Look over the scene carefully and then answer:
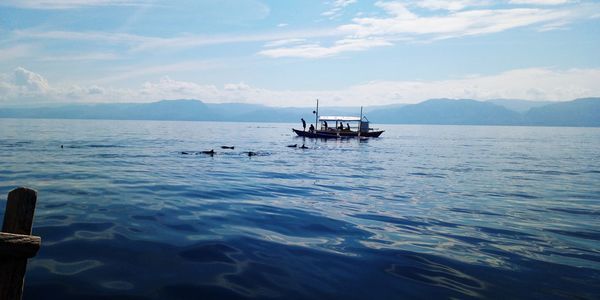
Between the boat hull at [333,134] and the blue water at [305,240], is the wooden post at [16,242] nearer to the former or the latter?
the blue water at [305,240]

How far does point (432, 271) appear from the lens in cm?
854

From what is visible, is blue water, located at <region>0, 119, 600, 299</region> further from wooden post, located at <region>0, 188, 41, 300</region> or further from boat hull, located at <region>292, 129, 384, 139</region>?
boat hull, located at <region>292, 129, 384, 139</region>

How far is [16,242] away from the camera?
13.1ft

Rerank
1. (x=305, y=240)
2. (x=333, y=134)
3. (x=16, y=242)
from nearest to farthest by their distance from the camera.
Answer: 1. (x=16, y=242)
2. (x=305, y=240)
3. (x=333, y=134)

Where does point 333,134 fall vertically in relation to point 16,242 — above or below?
above

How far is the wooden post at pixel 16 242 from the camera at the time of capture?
4012 millimetres

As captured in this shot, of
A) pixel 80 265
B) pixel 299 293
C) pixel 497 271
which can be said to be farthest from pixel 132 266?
pixel 497 271

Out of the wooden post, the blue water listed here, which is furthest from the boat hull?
the wooden post

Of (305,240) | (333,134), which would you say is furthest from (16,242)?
(333,134)

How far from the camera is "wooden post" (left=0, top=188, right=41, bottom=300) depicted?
401cm

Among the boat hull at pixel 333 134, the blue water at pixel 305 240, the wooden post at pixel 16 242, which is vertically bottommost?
the blue water at pixel 305 240

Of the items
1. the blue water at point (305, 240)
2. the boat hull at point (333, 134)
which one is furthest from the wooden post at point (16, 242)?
the boat hull at point (333, 134)

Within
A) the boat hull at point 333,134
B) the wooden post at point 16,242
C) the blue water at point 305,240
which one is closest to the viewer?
the wooden post at point 16,242

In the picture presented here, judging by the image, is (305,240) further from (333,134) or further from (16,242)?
(333,134)
